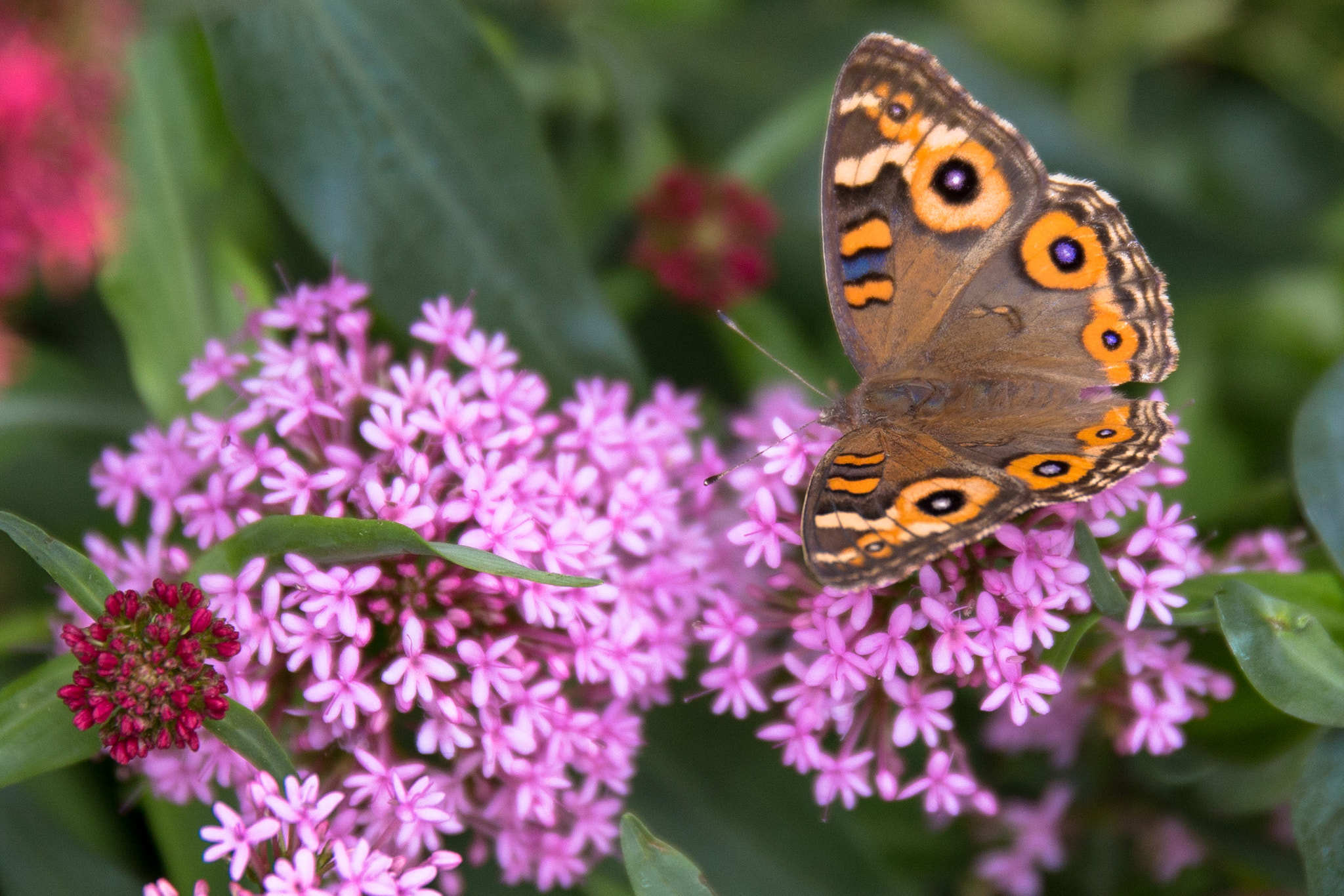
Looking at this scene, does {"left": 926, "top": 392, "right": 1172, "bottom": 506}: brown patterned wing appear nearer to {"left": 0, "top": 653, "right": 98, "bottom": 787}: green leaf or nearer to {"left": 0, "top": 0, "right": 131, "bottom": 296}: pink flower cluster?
{"left": 0, "top": 653, "right": 98, "bottom": 787}: green leaf

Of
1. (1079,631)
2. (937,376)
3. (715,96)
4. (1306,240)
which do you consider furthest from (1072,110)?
(1079,631)

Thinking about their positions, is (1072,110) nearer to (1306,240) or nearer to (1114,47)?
(1114,47)

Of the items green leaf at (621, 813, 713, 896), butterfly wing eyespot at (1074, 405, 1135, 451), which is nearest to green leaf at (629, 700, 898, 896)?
green leaf at (621, 813, 713, 896)

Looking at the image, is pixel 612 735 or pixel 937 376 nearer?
pixel 612 735

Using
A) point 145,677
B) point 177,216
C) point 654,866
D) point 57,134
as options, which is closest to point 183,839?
point 145,677

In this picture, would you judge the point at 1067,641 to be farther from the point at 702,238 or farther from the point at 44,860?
the point at 44,860

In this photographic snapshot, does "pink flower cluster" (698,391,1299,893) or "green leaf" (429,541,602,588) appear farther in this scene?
"pink flower cluster" (698,391,1299,893)

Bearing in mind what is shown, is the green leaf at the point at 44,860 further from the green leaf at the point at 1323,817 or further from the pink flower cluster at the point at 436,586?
the green leaf at the point at 1323,817
